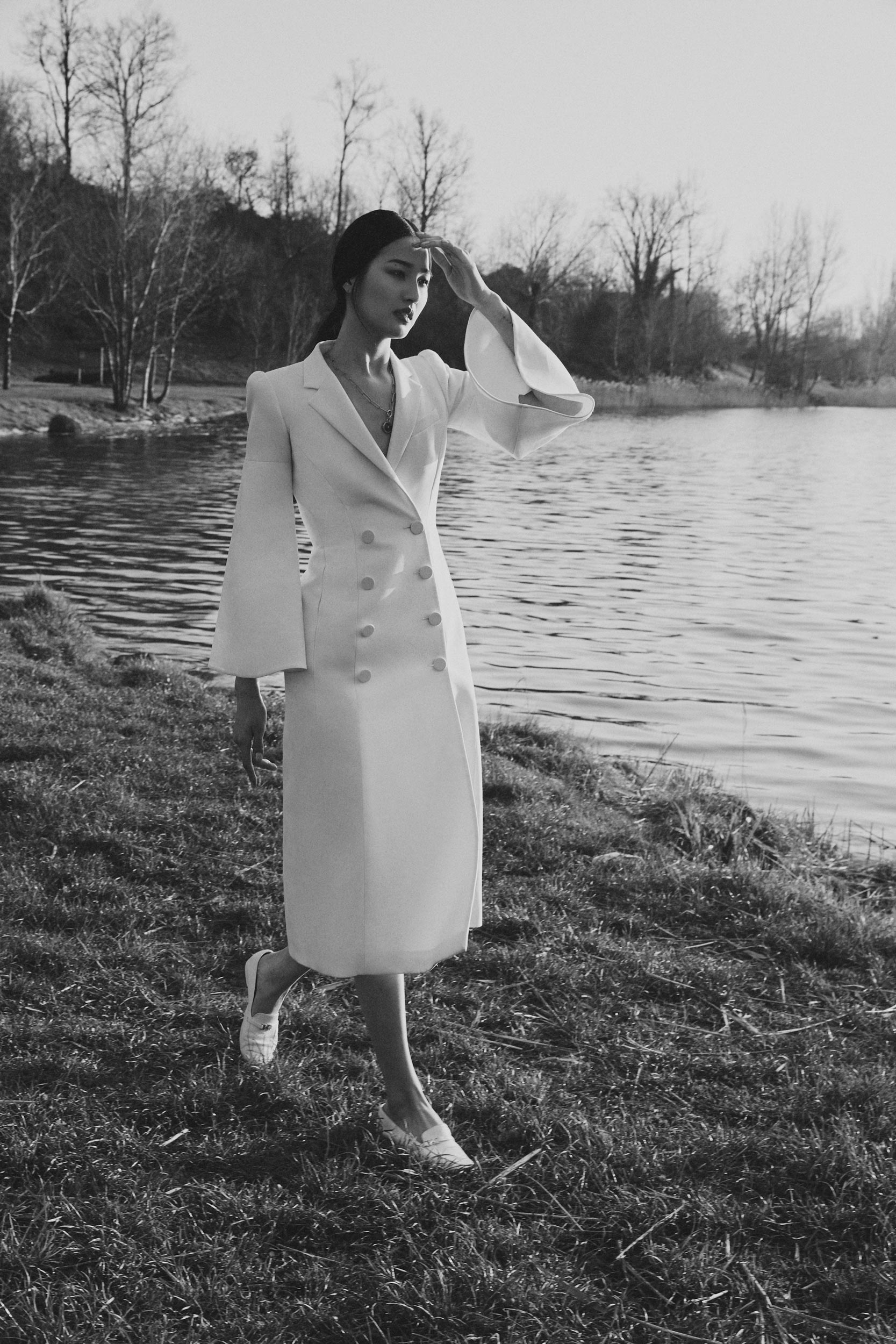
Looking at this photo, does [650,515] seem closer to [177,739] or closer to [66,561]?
[66,561]

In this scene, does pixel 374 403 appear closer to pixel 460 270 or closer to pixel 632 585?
pixel 460 270

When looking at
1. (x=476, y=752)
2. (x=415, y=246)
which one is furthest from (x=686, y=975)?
(x=415, y=246)

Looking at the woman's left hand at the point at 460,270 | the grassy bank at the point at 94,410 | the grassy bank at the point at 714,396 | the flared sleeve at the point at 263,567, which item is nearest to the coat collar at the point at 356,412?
the flared sleeve at the point at 263,567

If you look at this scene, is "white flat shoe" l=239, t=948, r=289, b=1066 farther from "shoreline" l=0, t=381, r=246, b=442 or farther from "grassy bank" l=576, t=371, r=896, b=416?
"grassy bank" l=576, t=371, r=896, b=416

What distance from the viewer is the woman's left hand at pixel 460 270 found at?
3055mm

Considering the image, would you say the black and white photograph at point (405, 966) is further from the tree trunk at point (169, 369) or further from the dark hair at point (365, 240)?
the tree trunk at point (169, 369)

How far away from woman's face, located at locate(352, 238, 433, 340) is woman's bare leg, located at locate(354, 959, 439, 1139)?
5.25ft

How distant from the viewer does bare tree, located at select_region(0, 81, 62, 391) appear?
34.3 meters

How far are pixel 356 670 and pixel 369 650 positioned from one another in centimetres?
6

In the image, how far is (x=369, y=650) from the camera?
117 inches

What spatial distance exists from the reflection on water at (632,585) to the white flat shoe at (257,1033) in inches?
175

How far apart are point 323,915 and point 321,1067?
2.21ft

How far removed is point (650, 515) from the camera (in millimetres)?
23016

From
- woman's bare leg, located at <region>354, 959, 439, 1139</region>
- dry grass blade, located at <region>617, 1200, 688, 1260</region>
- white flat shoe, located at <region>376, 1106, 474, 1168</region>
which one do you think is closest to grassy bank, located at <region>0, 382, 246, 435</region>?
woman's bare leg, located at <region>354, 959, 439, 1139</region>
